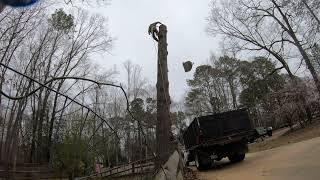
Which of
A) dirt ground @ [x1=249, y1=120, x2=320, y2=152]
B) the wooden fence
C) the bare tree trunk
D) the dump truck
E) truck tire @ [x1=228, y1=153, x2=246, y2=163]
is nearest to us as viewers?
the wooden fence

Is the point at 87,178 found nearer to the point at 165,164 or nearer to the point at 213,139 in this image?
the point at 165,164

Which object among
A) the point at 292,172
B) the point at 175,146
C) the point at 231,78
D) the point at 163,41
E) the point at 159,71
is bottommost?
the point at 292,172

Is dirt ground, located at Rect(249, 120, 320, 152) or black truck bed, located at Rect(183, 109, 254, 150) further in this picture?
dirt ground, located at Rect(249, 120, 320, 152)

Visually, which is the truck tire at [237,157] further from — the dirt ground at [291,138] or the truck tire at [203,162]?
the dirt ground at [291,138]

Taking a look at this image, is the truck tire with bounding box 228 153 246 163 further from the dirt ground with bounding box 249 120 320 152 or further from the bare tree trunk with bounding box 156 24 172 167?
the dirt ground with bounding box 249 120 320 152

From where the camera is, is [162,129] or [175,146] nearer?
[175,146]

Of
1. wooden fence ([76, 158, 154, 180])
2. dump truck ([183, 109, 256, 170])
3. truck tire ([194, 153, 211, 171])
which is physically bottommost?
wooden fence ([76, 158, 154, 180])

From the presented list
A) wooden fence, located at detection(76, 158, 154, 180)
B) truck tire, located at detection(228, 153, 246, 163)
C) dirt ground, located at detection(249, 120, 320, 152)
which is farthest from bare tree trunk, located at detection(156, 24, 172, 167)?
dirt ground, located at detection(249, 120, 320, 152)

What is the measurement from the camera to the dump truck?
17.2 m

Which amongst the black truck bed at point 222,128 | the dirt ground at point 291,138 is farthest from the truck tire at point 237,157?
the dirt ground at point 291,138

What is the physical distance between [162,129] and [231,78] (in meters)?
54.5

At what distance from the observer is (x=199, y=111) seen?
6650 cm

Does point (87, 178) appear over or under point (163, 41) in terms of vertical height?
under

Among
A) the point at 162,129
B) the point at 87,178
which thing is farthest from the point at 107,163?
the point at 162,129
